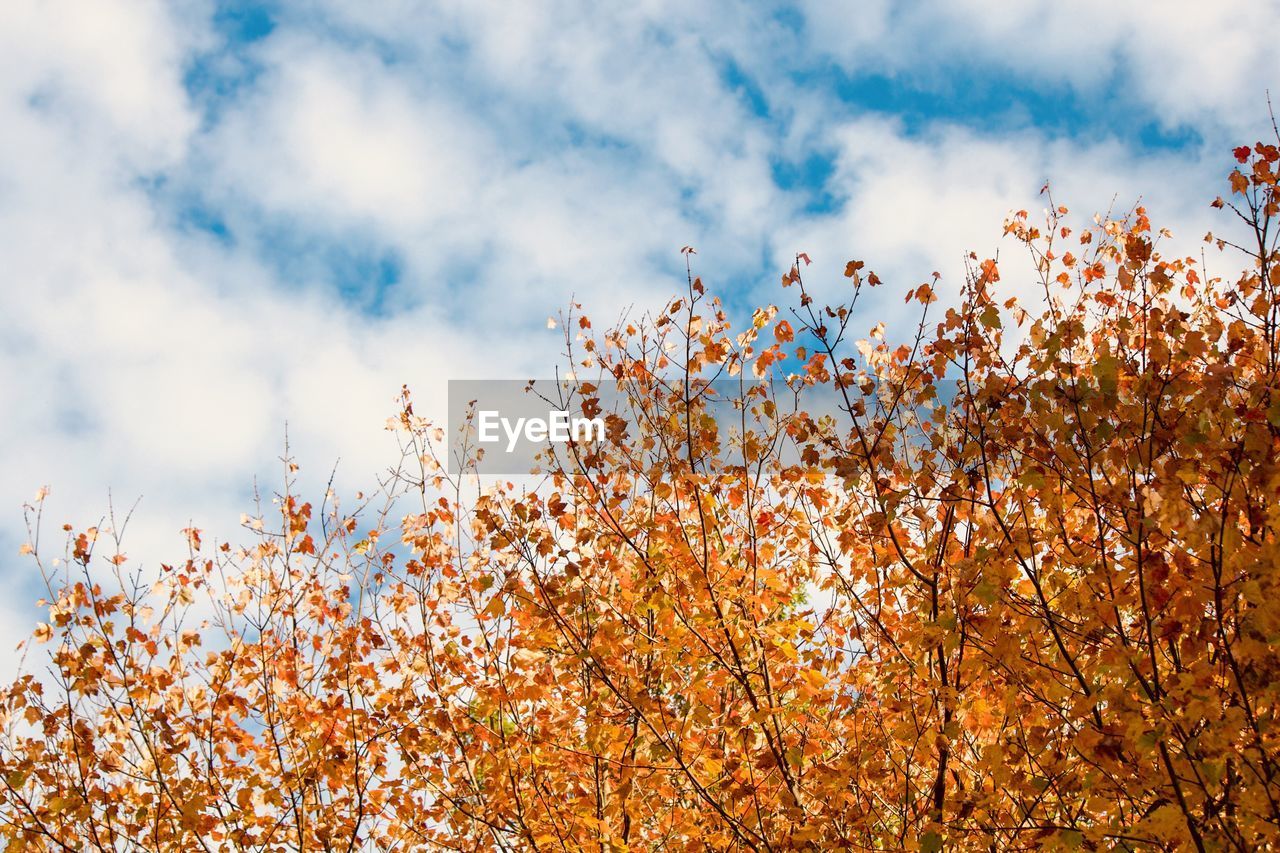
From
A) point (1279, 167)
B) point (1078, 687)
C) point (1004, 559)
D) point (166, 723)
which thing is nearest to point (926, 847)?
point (1078, 687)

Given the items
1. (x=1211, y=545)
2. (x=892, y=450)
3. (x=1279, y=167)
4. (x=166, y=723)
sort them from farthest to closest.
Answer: (x=166, y=723) → (x=892, y=450) → (x=1279, y=167) → (x=1211, y=545)

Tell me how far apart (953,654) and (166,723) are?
6.17 metres

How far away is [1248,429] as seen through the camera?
14.9 ft

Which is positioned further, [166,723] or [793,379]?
[166,723]

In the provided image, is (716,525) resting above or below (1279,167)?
below

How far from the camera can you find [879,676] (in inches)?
268

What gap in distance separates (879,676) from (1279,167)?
13.6 ft

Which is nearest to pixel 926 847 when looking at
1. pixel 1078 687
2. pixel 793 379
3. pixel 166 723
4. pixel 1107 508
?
pixel 1078 687

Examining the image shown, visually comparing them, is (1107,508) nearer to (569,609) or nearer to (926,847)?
(926,847)

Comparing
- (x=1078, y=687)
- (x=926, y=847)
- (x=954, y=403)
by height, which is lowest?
(x=926, y=847)

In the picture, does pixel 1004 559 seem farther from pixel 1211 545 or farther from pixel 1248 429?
pixel 1248 429

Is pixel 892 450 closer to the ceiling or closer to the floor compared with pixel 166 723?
closer to the ceiling

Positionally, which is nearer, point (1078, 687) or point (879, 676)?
point (1078, 687)

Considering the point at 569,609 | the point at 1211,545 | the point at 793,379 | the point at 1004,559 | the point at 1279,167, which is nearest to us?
the point at 1211,545
